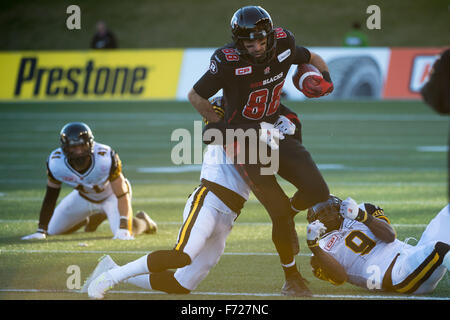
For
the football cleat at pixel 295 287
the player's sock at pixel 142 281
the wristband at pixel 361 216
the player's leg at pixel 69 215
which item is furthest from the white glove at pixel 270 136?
the player's leg at pixel 69 215

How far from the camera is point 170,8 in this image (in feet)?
98.1

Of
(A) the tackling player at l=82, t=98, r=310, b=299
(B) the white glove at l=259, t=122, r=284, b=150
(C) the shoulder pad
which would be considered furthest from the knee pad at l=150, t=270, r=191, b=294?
(C) the shoulder pad

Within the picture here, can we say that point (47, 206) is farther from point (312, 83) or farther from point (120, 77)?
point (120, 77)

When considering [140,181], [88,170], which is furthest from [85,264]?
[140,181]

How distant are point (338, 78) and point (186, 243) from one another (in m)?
13.8

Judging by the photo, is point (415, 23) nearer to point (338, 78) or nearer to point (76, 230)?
point (338, 78)

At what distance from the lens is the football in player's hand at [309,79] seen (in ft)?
18.1

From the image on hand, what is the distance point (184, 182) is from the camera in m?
10.2

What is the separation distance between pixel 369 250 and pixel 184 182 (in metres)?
5.18

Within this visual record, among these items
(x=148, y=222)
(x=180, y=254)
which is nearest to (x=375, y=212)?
(x=180, y=254)

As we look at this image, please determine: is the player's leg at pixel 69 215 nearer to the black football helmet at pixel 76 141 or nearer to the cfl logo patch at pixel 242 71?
the black football helmet at pixel 76 141

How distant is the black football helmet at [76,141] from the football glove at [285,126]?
7.24 ft

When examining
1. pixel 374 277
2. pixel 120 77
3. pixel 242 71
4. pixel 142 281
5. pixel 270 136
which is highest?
pixel 242 71

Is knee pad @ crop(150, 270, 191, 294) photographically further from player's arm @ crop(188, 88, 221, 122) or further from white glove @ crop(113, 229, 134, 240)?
white glove @ crop(113, 229, 134, 240)
